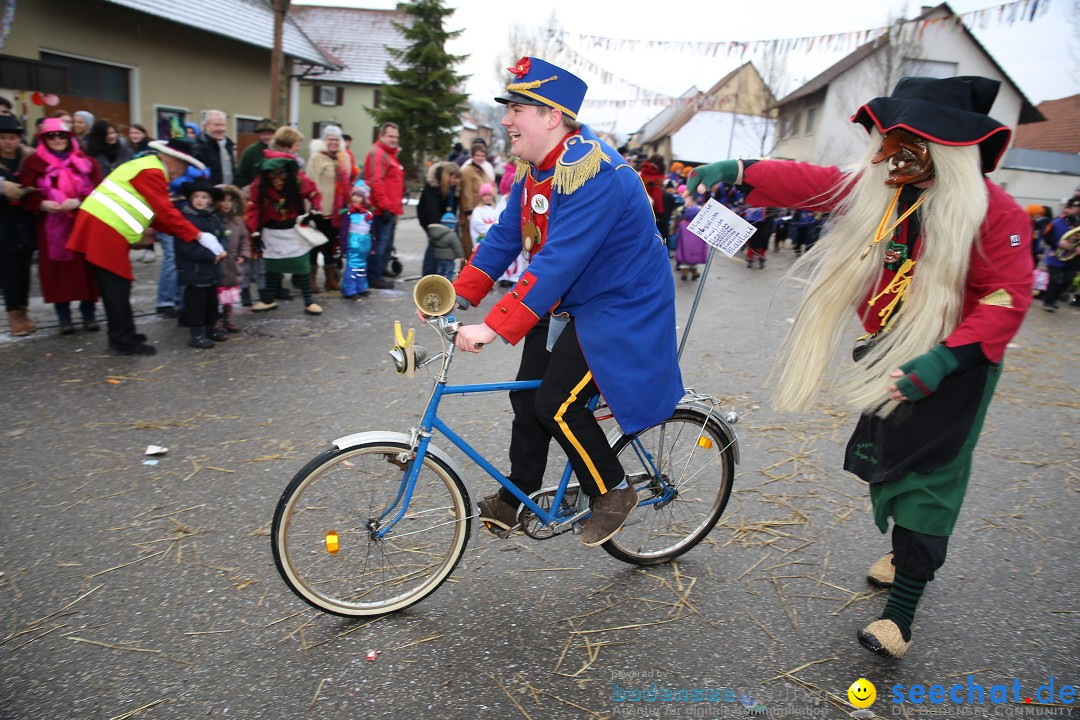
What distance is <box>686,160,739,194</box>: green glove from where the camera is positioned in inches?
118

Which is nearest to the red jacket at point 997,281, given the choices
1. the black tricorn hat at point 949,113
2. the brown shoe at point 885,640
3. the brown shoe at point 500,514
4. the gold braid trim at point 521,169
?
the black tricorn hat at point 949,113

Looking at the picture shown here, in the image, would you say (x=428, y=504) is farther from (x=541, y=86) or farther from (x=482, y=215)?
(x=482, y=215)

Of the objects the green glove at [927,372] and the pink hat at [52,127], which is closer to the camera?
the green glove at [927,372]

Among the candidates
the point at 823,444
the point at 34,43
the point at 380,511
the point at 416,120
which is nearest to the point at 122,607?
the point at 380,511

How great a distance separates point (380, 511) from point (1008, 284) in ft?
8.33

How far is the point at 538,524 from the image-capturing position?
10.2 feet

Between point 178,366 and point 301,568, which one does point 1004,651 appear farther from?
point 178,366

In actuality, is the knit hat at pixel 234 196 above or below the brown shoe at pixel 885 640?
above

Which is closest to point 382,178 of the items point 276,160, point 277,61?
point 276,160

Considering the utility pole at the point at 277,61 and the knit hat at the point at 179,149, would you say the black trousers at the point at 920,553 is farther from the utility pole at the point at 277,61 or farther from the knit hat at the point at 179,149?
the utility pole at the point at 277,61

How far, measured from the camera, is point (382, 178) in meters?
9.10

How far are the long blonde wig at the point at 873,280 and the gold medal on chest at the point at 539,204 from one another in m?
1.11

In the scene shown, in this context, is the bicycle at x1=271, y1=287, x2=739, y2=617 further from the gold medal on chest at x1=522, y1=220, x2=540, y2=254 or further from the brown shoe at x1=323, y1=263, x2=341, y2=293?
the brown shoe at x1=323, y1=263, x2=341, y2=293

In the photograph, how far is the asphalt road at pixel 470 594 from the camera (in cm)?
254
